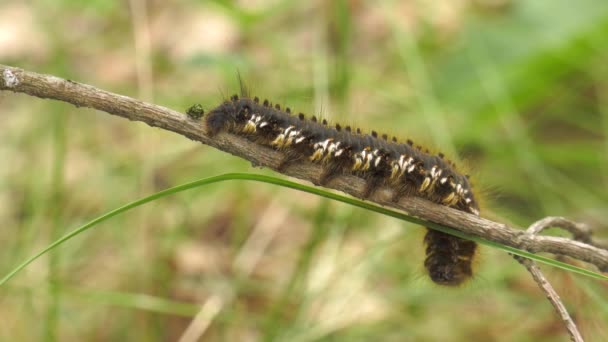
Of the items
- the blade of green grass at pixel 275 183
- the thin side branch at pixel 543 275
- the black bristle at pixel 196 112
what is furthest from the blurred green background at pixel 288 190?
the black bristle at pixel 196 112

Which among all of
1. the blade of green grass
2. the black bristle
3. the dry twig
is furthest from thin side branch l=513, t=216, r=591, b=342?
the black bristle

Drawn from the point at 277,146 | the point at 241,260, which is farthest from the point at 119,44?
the point at 277,146

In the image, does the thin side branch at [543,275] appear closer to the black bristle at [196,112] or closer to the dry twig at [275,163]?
the dry twig at [275,163]

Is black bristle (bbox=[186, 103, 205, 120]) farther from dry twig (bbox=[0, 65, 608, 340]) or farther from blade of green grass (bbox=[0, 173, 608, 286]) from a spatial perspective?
blade of green grass (bbox=[0, 173, 608, 286])

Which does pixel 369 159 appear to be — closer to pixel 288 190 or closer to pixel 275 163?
pixel 275 163

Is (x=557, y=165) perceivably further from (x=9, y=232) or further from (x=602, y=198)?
(x=9, y=232)

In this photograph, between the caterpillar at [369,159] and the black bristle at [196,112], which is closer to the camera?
the black bristle at [196,112]

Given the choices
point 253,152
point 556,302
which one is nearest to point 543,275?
point 556,302
